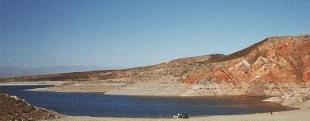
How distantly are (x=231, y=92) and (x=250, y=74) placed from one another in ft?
19.8

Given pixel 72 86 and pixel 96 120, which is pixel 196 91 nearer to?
pixel 72 86

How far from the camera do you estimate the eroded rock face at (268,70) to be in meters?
98.4

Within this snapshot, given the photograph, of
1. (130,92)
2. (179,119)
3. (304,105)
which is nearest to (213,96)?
(130,92)

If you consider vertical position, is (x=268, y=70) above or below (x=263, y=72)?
above

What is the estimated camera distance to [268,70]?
10169 centimetres

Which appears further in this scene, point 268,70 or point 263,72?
point 263,72

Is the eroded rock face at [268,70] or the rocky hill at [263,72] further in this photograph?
the rocky hill at [263,72]

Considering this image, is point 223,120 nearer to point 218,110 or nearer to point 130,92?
A: point 218,110

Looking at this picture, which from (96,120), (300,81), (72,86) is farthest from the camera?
(72,86)

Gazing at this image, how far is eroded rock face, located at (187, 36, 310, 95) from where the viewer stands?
98438mm

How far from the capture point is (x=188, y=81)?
367ft

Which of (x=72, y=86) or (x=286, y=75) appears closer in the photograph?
(x=286, y=75)

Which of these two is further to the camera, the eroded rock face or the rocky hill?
the rocky hill

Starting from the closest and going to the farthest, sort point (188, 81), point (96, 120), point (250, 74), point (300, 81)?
point (96, 120) < point (300, 81) < point (250, 74) < point (188, 81)
